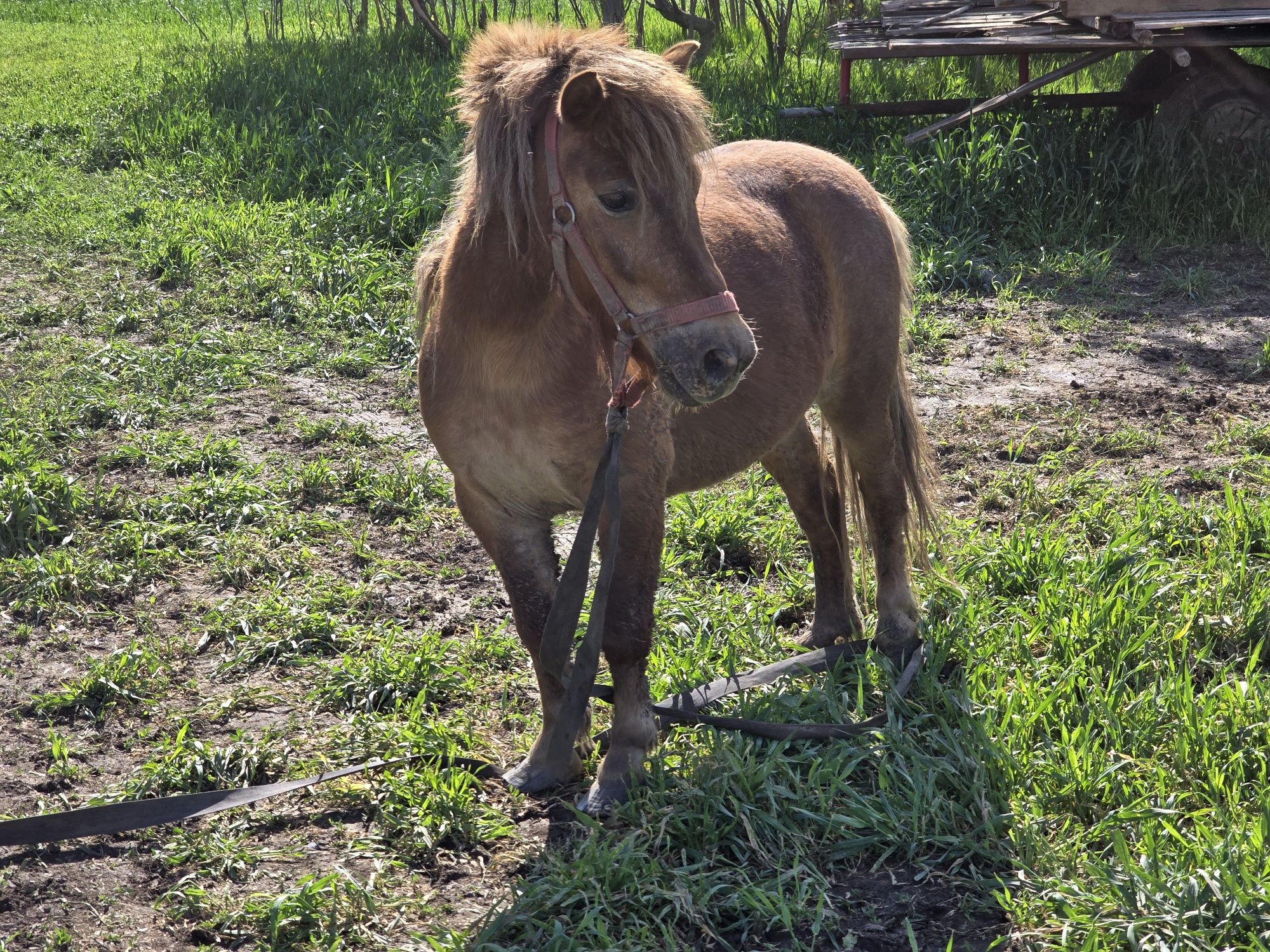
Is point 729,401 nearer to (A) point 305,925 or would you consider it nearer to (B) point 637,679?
(B) point 637,679

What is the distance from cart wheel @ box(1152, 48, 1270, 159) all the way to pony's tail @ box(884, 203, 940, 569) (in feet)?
15.1

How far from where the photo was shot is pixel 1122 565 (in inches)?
143

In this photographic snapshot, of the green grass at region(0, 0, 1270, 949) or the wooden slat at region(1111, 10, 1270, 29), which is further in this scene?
the wooden slat at region(1111, 10, 1270, 29)

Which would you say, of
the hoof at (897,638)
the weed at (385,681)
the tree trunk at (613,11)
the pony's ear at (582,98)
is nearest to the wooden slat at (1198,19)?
the tree trunk at (613,11)

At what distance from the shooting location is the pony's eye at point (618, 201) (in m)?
2.34

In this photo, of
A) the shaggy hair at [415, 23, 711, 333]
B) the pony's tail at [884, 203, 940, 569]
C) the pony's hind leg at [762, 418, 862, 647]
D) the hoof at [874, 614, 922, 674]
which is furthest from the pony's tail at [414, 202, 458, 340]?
the hoof at [874, 614, 922, 674]

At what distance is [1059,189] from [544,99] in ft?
19.0

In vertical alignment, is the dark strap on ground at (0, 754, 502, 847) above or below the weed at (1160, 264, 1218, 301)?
below

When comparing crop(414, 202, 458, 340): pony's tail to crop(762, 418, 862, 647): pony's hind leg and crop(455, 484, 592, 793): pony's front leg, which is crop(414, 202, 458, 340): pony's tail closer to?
crop(455, 484, 592, 793): pony's front leg

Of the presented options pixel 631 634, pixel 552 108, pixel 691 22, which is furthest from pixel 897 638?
pixel 691 22

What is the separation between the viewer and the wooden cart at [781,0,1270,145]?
23.3 feet

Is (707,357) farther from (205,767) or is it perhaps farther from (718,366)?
(205,767)

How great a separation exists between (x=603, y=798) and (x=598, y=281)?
1.37m

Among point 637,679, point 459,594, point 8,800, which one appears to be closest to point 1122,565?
point 637,679
